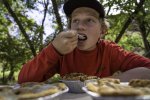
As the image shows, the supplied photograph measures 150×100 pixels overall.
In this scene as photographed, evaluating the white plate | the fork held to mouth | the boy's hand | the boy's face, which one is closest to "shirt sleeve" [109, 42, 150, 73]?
the boy's face

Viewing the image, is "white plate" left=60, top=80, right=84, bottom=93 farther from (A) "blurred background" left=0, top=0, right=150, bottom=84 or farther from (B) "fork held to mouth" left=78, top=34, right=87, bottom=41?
(A) "blurred background" left=0, top=0, right=150, bottom=84

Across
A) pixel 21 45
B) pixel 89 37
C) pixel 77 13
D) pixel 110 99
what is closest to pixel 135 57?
pixel 89 37

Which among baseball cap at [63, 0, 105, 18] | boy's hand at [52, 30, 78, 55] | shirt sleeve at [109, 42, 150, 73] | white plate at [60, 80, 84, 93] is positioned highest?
baseball cap at [63, 0, 105, 18]

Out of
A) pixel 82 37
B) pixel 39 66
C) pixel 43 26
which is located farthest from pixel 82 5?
pixel 43 26

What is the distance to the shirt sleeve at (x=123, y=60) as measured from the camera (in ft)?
6.99

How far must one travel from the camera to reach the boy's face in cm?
215

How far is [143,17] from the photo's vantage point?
6055 mm

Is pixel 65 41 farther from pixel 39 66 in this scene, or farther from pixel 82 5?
pixel 82 5

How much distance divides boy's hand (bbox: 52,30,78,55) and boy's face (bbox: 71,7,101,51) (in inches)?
10.6

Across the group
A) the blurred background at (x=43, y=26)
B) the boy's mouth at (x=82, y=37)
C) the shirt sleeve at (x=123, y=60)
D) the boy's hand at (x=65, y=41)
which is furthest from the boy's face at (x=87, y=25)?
the blurred background at (x=43, y=26)

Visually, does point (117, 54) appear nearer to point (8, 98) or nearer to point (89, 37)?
point (89, 37)

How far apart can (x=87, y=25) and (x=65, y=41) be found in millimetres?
453

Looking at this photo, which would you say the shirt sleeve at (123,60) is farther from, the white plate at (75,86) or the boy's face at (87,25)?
the white plate at (75,86)

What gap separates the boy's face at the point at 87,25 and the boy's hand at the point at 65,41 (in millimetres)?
270
